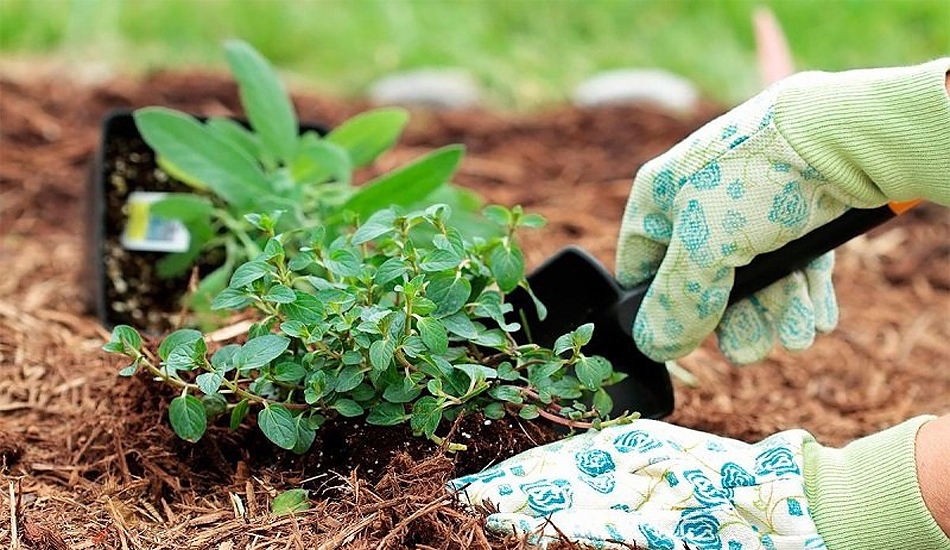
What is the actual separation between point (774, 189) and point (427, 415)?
1.49 ft

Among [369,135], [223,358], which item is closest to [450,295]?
[223,358]

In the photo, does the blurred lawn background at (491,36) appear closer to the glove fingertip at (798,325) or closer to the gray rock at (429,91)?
the gray rock at (429,91)

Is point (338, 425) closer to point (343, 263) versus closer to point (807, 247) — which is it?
point (343, 263)

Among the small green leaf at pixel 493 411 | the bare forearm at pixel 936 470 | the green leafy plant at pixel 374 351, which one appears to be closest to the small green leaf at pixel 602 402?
the green leafy plant at pixel 374 351

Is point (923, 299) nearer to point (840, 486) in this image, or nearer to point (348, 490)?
point (840, 486)

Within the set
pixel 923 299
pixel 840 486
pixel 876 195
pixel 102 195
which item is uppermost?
pixel 876 195

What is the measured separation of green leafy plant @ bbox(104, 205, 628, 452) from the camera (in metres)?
1.19

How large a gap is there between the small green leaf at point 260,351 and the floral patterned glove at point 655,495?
0.23m

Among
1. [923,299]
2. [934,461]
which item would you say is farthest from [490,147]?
[934,461]

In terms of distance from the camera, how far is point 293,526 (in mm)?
1159

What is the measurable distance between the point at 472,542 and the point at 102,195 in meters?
1.15

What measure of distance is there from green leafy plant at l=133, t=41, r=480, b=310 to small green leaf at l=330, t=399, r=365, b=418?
1.46ft

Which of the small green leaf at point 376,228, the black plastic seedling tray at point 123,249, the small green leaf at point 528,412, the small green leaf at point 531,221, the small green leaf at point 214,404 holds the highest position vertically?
the small green leaf at point 376,228

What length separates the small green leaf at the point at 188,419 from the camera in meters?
1.22
